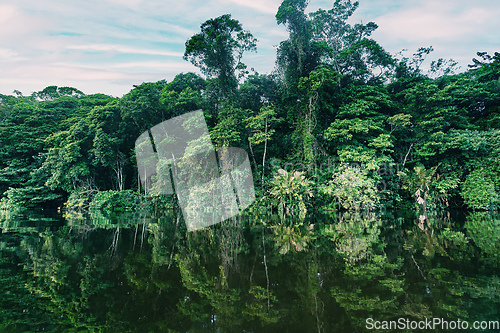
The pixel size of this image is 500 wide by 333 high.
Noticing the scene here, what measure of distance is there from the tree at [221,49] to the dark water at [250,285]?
48.1ft

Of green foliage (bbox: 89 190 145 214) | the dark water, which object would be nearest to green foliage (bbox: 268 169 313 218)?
the dark water

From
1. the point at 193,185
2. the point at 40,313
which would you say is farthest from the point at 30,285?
the point at 193,185

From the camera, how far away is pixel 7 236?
307 inches

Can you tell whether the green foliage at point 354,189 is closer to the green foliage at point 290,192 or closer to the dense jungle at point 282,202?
the dense jungle at point 282,202

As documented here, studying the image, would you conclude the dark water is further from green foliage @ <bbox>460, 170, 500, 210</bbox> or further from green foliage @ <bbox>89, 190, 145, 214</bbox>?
green foliage @ <bbox>89, 190, 145, 214</bbox>

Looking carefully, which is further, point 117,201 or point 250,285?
point 117,201

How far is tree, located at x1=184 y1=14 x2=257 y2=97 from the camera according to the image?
1770cm

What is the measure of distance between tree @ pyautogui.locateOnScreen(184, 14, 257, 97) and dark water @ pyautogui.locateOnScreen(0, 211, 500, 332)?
14.6 m

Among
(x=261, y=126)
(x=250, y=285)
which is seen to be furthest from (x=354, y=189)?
(x=250, y=285)

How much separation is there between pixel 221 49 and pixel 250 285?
1751 cm

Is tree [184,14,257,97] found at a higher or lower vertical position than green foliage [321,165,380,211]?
higher

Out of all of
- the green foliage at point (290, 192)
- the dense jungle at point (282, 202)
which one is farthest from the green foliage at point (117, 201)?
the green foliage at point (290, 192)

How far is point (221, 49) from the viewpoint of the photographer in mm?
18062

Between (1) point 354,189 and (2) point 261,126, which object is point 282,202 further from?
(2) point 261,126
